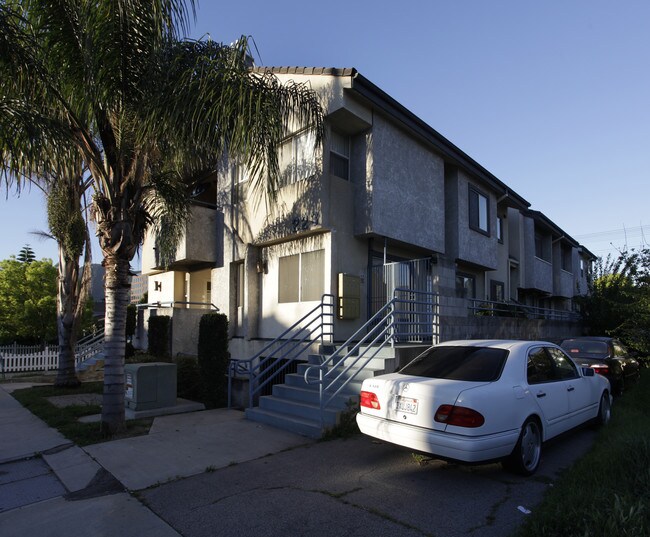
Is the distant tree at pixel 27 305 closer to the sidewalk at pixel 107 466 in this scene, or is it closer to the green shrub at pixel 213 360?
the sidewalk at pixel 107 466

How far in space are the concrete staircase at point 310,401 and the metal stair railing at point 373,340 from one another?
2.0 inches

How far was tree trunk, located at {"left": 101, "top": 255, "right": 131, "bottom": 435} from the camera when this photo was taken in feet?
24.3

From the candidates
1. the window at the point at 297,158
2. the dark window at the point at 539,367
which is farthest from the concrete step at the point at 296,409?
the window at the point at 297,158

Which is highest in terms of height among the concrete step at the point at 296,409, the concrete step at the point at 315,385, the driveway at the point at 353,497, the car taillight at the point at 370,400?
the car taillight at the point at 370,400

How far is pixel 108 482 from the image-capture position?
5.49 metres

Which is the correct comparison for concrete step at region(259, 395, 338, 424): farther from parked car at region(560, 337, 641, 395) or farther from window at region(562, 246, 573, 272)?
window at region(562, 246, 573, 272)

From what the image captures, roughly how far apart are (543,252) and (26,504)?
25.2 m

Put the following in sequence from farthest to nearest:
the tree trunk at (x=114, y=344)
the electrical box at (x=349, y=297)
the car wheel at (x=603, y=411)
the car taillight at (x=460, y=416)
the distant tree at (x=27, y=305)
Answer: the distant tree at (x=27, y=305), the electrical box at (x=349, y=297), the car wheel at (x=603, y=411), the tree trunk at (x=114, y=344), the car taillight at (x=460, y=416)

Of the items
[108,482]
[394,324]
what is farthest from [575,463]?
[108,482]

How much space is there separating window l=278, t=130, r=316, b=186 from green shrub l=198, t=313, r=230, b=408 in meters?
4.01

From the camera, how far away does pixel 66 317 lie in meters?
12.4

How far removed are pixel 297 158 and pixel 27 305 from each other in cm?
1871

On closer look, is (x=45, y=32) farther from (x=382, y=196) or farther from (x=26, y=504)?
(x=382, y=196)

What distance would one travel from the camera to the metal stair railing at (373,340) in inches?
296
